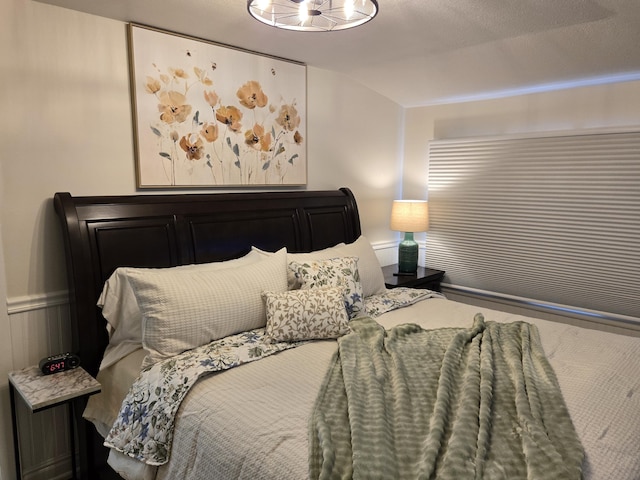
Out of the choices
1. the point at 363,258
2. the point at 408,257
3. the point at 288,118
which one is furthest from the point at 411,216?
the point at 288,118

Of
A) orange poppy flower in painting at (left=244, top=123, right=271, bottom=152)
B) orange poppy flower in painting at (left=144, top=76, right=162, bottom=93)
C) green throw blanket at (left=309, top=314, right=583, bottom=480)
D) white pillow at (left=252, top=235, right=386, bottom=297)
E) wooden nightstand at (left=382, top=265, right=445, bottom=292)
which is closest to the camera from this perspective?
green throw blanket at (left=309, top=314, right=583, bottom=480)

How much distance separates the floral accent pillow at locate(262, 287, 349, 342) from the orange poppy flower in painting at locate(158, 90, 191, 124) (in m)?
1.08

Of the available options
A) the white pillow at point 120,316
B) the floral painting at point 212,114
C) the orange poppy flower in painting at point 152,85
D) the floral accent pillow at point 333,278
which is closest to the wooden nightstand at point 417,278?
the floral accent pillow at point 333,278

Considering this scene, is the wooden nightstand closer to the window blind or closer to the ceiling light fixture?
→ the window blind

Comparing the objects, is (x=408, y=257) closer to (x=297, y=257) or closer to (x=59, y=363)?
(x=297, y=257)

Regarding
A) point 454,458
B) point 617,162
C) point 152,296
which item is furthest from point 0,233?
point 617,162

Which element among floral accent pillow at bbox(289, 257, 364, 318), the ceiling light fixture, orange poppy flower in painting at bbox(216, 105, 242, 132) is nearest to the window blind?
floral accent pillow at bbox(289, 257, 364, 318)

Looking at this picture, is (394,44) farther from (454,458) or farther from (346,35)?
(454,458)

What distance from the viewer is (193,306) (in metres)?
1.92

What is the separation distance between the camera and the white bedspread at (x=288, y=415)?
1.27m

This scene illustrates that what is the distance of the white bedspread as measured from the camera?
1275mm

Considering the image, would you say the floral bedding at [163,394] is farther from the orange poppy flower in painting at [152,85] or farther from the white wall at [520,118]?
the white wall at [520,118]

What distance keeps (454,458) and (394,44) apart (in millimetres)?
2279

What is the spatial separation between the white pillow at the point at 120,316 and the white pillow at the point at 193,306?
149 millimetres
